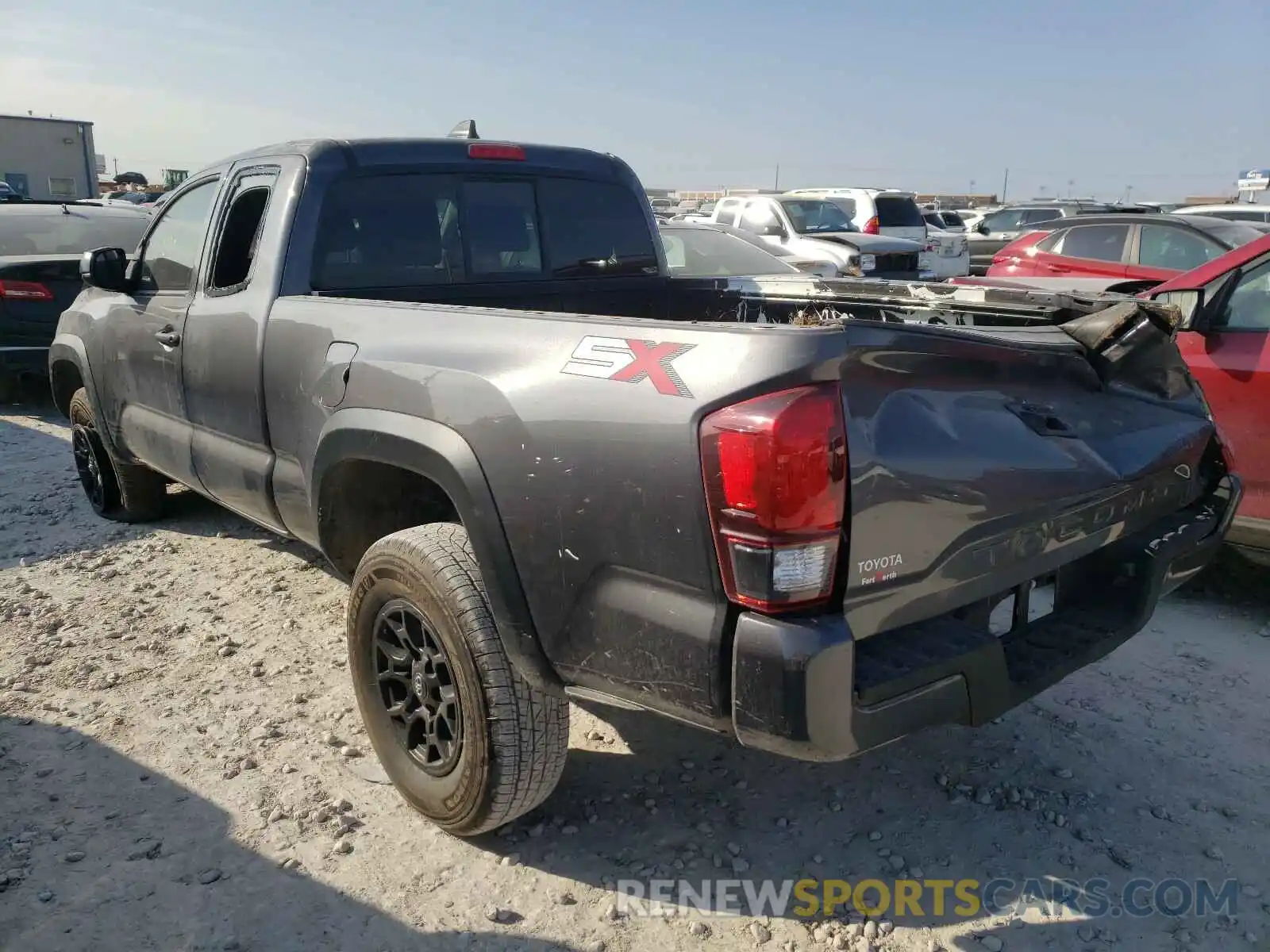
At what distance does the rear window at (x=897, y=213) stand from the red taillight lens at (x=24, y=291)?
440 inches

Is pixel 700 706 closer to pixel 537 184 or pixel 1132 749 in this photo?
pixel 1132 749

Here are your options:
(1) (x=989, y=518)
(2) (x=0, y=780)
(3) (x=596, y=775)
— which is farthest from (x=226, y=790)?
(1) (x=989, y=518)

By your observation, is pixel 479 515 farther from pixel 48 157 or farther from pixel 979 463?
pixel 48 157

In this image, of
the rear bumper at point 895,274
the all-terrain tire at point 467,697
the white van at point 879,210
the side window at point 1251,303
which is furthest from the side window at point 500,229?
the white van at point 879,210

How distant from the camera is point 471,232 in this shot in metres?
3.90

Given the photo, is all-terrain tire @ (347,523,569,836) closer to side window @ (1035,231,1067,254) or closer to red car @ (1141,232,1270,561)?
red car @ (1141,232,1270,561)

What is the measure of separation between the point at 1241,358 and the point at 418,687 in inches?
147

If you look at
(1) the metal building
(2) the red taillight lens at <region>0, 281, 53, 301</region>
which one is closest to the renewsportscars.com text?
(2) the red taillight lens at <region>0, 281, 53, 301</region>

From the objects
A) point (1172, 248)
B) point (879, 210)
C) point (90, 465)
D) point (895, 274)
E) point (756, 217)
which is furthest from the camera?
point (879, 210)

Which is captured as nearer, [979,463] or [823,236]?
[979,463]

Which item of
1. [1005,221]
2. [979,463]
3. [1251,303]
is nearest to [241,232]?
[979,463]

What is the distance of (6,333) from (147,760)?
633 centimetres

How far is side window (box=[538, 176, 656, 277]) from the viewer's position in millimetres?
4164

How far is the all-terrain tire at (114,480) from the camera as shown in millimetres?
5301
